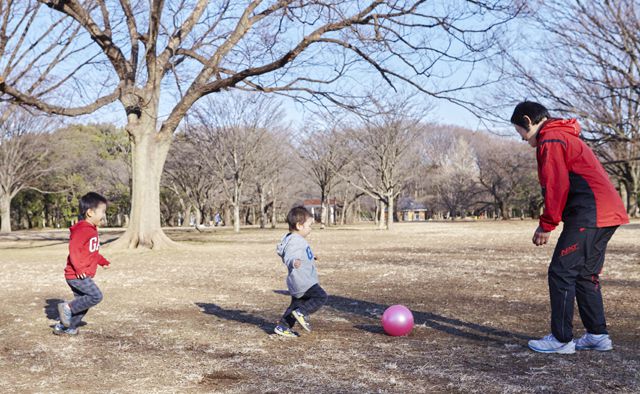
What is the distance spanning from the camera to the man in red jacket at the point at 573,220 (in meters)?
4.39

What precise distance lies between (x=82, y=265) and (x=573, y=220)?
447 centimetres

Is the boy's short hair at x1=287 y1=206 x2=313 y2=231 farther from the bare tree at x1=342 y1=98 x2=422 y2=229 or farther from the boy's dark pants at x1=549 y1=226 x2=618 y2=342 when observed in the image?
the bare tree at x1=342 y1=98 x2=422 y2=229

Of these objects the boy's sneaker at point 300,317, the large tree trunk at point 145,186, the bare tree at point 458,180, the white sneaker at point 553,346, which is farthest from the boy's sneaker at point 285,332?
the bare tree at point 458,180

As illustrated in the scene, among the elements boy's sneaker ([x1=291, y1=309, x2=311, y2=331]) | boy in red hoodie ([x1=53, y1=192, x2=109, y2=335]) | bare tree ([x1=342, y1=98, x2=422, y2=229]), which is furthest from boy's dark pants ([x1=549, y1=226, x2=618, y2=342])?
bare tree ([x1=342, y1=98, x2=422, y2=229])

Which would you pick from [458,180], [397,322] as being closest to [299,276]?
[397,322]

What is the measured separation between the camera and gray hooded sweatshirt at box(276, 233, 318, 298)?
5289 millimetres

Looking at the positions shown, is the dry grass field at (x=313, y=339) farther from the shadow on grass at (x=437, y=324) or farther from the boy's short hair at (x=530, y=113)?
the boy's short hair at (x=530, y=113)

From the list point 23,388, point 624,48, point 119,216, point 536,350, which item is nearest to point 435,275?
point 536,350

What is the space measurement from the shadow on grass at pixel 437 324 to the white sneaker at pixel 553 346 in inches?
17.0

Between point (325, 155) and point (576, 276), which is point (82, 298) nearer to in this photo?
point (576, 276)

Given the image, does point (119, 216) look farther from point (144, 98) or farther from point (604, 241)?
point (604, 241)

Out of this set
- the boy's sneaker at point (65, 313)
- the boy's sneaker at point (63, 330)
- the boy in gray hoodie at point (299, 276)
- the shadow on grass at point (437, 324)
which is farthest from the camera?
the boy's sneaker at point (63, 330)

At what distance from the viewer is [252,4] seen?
16109 millimetres

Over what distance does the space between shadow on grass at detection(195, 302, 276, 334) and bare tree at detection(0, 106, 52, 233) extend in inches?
1408
